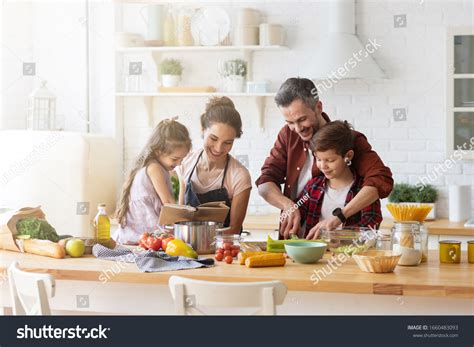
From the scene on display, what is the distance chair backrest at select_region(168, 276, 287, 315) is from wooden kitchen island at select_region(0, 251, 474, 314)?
276 millimetres

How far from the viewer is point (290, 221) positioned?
→ 3488mm

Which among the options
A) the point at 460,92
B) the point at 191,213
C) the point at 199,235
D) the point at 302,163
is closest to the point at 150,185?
the point at 191,213

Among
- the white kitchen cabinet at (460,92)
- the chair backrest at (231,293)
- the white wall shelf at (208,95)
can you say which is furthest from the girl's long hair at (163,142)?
the white kitchen cabinet at (460,92)

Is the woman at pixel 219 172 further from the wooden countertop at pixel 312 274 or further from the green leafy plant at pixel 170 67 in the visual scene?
the green leafy plant at pixel 170 67

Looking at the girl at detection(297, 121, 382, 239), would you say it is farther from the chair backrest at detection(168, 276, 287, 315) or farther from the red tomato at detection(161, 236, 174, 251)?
the chair backrest at detection(168, 276, 287, 315)

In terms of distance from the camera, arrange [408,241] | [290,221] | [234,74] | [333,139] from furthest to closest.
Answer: [234,74]
[290,221]
[333,139]
[408,241]

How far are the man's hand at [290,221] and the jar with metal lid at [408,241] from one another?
2.29 feet

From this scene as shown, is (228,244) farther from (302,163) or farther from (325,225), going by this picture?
(302,163)

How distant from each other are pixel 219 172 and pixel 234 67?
1.79m

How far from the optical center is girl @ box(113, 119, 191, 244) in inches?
141

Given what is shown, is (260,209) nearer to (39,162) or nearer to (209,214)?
(39,162)

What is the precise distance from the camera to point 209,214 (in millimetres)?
3232

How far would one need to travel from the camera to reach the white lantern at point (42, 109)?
5.30 m
